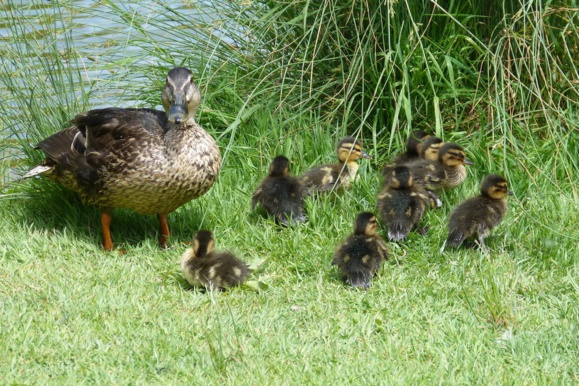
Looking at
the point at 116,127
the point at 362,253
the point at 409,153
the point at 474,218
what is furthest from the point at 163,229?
the point at 474,218

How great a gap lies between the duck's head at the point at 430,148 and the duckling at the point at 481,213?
0.62m

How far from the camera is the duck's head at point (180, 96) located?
17.7ft

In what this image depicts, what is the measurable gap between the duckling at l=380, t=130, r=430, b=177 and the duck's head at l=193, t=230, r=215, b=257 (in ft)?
4.98

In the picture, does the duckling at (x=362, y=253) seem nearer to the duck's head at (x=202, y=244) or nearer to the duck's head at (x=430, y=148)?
the duck's head at (x=202, y=244)

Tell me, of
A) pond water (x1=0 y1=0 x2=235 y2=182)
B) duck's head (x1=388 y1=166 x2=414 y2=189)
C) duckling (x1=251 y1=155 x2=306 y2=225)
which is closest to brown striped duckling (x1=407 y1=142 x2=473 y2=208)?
duck's head (x1=388 y1=166 x2=414 y2=189)

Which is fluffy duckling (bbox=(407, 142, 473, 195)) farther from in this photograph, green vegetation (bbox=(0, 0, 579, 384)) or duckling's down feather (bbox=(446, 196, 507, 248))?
duckling's down feather (bbox=(446, 196, 507, 248))

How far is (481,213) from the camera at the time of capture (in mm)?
5328

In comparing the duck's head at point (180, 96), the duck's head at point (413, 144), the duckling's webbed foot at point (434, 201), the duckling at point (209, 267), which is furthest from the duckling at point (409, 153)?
the duckling at point (209, 267)

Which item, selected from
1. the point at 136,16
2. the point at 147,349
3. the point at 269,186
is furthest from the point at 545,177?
the point at 136,16

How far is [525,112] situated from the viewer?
6094mm

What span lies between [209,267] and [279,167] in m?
1.23

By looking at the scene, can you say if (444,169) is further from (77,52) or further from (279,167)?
(77,52)

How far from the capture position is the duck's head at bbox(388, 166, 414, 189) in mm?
5641

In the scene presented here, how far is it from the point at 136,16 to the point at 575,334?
4.45 meters
